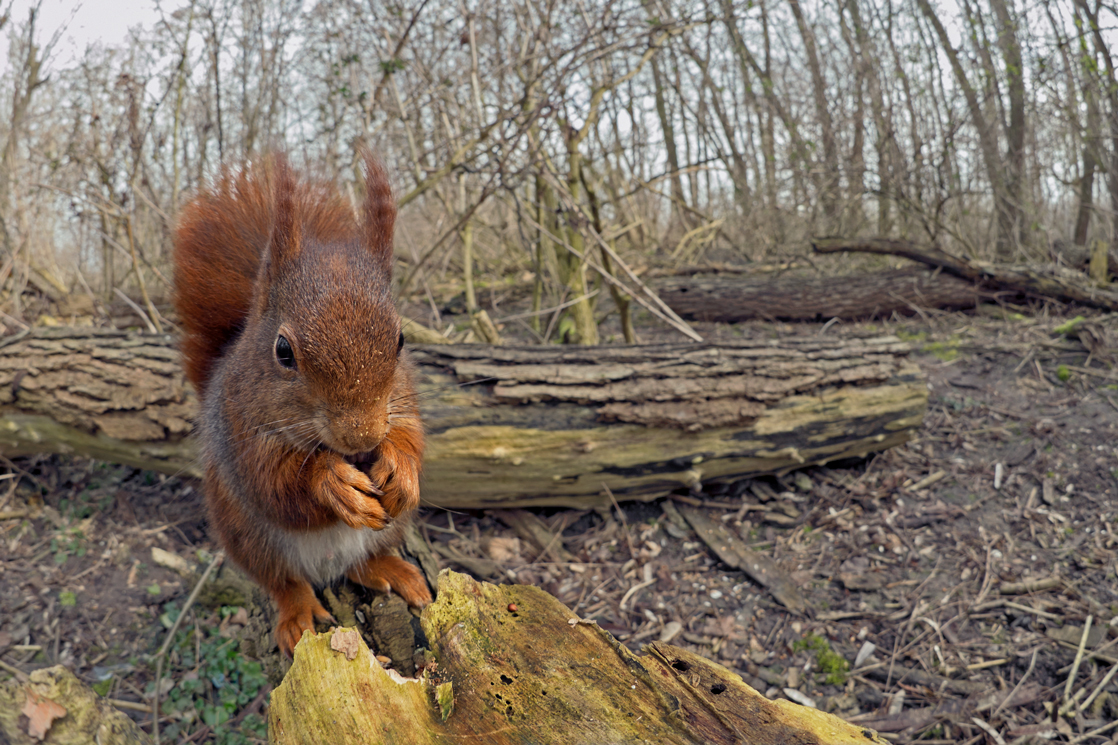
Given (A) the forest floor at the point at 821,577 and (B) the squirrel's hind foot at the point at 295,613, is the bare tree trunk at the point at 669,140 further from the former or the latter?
(B) the squirrel's hind foot at the point at 295,613

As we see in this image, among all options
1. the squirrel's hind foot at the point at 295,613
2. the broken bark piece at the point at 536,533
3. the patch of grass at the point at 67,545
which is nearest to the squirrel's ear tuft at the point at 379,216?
the squirrel's hind foot at the point at 295,613

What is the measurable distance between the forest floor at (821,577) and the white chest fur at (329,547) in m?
0.68

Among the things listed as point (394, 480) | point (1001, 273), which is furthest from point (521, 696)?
point (1001, 273)

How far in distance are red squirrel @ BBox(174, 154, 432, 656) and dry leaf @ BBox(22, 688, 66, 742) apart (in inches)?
18.9

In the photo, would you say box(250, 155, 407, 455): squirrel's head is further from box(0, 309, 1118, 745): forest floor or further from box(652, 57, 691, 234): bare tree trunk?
box(652, 57, 691, 234): bare tree trunk

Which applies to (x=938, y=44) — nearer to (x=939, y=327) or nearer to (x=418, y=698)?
(x=939, y=327)

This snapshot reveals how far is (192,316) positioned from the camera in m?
1.95

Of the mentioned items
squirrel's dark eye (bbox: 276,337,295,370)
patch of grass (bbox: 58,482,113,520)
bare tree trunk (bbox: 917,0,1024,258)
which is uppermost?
bare tree trunk (bbox: 917,0,1024,258)

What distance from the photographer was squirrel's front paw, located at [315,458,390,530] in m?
1.42

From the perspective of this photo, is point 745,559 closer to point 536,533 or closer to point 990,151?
point 536,533

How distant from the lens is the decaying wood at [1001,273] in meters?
5.31

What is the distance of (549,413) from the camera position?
9.75 ft

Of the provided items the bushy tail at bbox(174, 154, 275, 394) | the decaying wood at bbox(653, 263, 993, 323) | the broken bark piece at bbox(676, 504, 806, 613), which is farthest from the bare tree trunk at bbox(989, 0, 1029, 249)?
the bushy tail at bbox(174, 154, 275, 394)

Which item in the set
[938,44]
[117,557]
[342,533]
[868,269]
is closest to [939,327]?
[868,269]
